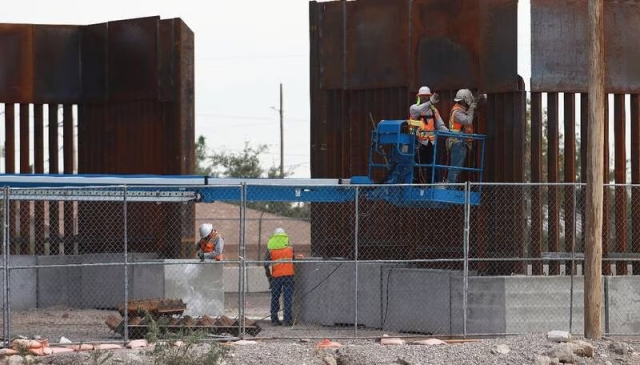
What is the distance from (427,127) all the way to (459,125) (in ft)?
2.32

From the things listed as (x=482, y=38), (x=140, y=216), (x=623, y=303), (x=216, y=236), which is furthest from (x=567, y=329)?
(x=140, y=216)

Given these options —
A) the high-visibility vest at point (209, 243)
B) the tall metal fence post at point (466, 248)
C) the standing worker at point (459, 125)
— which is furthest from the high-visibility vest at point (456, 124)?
the high-visibility vest at point (209, 243)

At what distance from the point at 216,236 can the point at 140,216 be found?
12.5 feet

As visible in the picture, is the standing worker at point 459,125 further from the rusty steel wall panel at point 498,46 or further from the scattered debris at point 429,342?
the scattered debris at point 429,342

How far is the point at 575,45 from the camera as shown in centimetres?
2370

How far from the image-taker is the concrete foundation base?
22891 millimetres

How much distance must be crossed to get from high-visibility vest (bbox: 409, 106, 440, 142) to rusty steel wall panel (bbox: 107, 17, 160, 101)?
8.04m

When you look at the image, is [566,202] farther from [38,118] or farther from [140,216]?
[38,118]

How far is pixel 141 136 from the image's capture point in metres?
29.9

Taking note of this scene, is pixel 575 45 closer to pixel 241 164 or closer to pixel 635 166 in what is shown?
pixel 635 166

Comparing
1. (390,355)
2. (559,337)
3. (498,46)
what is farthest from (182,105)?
(559,337)

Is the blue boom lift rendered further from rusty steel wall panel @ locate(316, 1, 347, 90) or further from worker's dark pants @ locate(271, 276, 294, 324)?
rusty steel wall panel @ locate(316, 1, 347, 90)

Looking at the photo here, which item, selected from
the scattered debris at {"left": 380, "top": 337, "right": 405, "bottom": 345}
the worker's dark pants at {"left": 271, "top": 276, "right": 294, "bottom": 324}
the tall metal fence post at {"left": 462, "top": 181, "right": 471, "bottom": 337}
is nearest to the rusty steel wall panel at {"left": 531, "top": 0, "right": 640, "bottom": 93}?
the tall metal fence post at {"left": 462, "top": 181, "right": 471, "bottom": 337}

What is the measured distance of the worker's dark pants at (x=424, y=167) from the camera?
23.2 m
